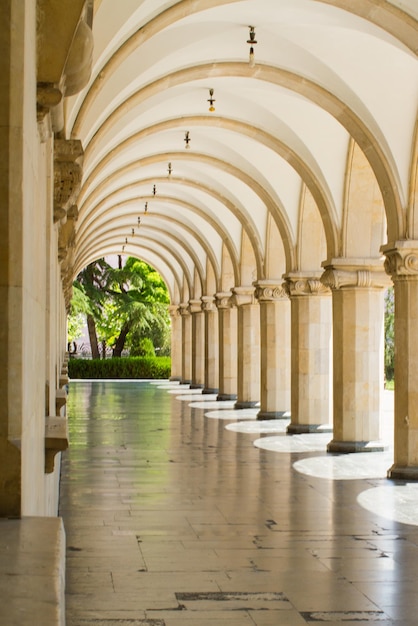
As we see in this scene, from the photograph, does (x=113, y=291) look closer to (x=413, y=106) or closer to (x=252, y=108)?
(x=252, y=108)

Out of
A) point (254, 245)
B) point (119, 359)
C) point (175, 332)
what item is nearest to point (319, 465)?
point (254, 245)

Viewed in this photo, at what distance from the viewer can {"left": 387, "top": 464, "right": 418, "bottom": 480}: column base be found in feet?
37.3

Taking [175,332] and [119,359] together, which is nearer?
[175,332]

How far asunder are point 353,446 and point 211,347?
1523cm

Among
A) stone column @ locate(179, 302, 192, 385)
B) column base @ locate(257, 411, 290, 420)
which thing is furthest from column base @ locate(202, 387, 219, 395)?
column base @ locate(257, 411, 290, 420)

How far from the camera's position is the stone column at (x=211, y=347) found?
94.9 feet

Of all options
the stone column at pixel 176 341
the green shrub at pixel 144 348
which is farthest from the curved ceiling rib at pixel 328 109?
the green shrub at pixel 144 348

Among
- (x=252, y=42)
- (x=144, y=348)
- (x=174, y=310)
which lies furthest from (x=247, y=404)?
(x=144, y=348)

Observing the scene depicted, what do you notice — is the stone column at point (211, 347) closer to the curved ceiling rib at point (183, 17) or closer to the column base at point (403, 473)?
the column base at point (403, 473)

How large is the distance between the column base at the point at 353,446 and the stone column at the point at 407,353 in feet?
7.61

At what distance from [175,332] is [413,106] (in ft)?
90.3

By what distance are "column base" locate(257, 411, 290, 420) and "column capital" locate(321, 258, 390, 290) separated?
226 inches

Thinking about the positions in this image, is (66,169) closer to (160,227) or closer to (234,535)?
(234,535)

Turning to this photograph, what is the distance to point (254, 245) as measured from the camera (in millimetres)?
20781
